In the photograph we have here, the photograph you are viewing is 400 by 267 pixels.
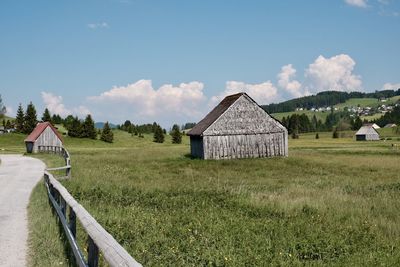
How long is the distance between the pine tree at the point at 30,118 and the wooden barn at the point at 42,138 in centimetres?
3685

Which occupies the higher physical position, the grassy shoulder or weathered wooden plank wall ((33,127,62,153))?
weathered wooden plank wall ((33,127,62,153))

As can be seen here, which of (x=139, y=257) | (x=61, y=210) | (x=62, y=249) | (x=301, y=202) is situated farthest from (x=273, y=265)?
(x=301, y=202)

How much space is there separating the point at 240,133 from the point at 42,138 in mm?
37657

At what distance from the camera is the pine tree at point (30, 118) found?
104 meters

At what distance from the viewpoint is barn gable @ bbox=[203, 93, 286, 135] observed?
4269cm

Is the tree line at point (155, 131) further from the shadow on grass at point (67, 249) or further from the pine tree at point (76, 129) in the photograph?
the shadow on grass at point (67, 249)

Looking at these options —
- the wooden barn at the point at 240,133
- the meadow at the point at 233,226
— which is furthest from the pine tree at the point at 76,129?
the meadow at the point at 233,226

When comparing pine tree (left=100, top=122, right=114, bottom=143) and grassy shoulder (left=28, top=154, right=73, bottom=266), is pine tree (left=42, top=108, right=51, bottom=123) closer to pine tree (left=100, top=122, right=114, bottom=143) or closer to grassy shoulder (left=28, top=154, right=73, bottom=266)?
pine tree (left=100, top=122, right=114, bottom=143)

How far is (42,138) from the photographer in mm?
67125

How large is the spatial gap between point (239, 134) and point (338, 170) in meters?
14.7

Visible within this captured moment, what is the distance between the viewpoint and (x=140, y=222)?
35.3 feet

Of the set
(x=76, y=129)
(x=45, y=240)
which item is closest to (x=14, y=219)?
(x=45, y=240)

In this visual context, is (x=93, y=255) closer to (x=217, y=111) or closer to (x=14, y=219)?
(x=14, y=219)

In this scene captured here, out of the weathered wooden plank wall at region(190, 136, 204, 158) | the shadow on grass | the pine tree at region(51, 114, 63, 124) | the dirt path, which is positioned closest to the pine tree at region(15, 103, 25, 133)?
the pine tree at region(51, 114, 63, 124)
